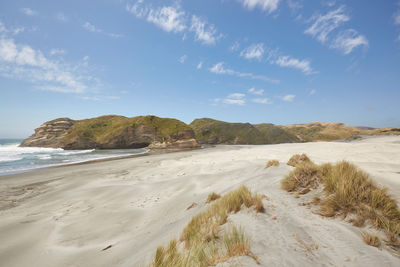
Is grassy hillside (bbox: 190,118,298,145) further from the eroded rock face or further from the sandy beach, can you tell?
the sandy beach

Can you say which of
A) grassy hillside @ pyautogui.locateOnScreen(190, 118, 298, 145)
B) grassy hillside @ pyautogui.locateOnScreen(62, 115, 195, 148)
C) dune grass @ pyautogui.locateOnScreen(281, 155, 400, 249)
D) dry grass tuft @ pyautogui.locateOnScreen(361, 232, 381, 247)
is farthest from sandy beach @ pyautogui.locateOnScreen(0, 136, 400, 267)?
grassy hillside @ pyautogui.locateOnScreen(190, 118, 298, 145)

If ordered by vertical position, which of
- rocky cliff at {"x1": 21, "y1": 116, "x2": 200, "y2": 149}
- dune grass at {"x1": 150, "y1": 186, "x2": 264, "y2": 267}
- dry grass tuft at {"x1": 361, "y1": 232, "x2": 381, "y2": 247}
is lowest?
dry grass tuft at {"x1": 361, "y1": 232, "x2": 381, "y2": 247}

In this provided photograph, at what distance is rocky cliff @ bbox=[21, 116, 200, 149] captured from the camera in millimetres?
43531

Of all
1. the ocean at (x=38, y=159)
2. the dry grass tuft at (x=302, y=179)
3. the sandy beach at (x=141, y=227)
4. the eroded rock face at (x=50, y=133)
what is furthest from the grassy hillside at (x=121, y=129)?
the dry grass tuft at (x=302, y=179)

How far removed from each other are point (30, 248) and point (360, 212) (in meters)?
5.97

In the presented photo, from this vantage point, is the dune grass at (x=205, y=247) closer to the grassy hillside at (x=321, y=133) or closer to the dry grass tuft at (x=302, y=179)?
the dry grass tuft at (x=302, y=179)

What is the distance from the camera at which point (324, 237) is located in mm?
1954

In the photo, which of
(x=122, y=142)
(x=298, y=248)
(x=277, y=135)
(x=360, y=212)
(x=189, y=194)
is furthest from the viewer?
(x=277, y=135)

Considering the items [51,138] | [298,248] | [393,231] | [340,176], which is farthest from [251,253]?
[51,138]

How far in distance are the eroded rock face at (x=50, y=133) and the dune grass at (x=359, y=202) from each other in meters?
60.8

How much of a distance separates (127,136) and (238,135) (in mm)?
37310

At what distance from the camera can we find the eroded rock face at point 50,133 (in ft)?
161

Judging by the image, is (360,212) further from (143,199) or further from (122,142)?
(122,142)

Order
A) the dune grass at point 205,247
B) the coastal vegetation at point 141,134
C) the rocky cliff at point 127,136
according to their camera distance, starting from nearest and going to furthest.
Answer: the dune grass at point 205,247 < the rocky cliff at point 127,136 < the coastal vegetation at point 141,134
